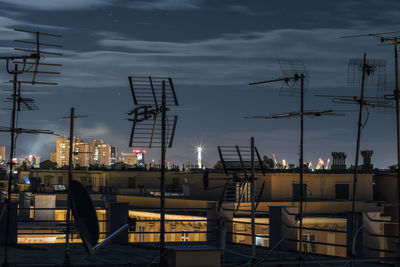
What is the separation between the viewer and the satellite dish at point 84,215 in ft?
34.4

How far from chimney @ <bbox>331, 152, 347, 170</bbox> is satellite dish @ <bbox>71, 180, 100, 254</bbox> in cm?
5072

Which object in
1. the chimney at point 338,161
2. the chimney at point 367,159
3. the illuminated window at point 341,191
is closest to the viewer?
the illuminated window at point 341,191

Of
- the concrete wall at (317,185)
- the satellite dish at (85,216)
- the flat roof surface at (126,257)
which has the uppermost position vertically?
the satellite dish at (85,216)

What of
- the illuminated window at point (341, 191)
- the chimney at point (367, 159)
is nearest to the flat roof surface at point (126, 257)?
the illuminated window at point (341, 191)

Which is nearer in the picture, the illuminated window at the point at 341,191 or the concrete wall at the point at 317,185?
the concrete wall at the point at 317,185

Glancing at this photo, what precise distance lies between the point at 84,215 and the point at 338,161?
5216 cm

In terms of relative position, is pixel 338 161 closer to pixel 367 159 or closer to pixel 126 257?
pixel 367 159

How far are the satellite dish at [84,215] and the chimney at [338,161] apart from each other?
50.7 metres

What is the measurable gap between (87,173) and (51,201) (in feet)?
192

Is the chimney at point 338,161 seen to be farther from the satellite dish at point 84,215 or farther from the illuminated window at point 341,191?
the satellite dish at point 84,215

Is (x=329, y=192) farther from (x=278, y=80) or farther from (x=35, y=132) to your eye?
(x=35, y=132)

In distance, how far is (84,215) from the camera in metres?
10.7

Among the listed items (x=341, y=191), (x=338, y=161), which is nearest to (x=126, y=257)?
(x=341, y=191)

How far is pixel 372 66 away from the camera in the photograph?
59.1 feet
